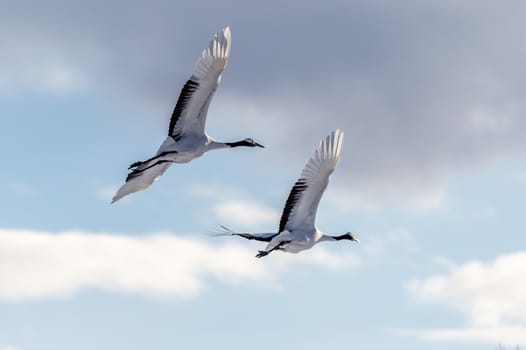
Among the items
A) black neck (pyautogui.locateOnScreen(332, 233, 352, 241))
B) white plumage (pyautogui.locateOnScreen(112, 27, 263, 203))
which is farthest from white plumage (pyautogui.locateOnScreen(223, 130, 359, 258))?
white plumage (pyautogui.locateOnScreen(112, 27, 263, 203))

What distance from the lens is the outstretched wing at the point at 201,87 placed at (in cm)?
5041

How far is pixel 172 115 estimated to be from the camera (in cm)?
5169

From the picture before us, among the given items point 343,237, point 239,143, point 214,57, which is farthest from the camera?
point 343,237

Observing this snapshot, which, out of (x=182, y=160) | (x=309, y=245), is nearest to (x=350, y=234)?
(x=309, y=245)

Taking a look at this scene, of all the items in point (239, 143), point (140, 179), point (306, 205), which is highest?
point (239, 143)

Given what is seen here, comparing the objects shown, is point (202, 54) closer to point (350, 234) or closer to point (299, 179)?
point (299, 179)

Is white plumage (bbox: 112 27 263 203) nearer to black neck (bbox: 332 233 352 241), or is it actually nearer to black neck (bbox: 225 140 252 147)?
black neck (bbox: 225 140 252 147)

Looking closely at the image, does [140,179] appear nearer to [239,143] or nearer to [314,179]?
[239,143]

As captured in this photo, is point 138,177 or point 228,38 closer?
point 228,38

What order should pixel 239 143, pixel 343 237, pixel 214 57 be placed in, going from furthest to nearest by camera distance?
pixel 343 237 → pixel 239 143 → pixel 214 57

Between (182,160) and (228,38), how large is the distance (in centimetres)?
534

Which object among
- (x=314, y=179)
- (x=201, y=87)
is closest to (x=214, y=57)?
(x=201, y=87)

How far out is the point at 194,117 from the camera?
170 feet

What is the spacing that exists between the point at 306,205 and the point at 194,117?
207 inches
